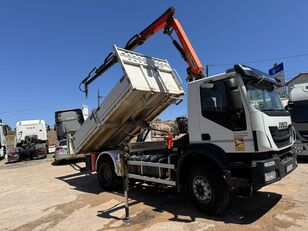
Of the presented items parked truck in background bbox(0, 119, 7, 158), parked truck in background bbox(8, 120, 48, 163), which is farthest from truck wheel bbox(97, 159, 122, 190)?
parked truck in background bbox(0, 119, 7, 158)

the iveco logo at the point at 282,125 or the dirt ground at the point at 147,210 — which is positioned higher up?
the iveco logo at the point at 282,125

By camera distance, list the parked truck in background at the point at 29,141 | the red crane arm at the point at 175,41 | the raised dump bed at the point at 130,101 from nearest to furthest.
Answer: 1. the raised dump bed at the point at 130,101
2. the red crane arm at the point at 175,41
3. the parked truck in background at the point at 29,141

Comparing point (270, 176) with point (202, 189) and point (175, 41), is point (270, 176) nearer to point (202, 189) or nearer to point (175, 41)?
point (202, 189)

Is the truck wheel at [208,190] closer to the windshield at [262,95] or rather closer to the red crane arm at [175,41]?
the windshield at [262,95]

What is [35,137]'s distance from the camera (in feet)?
82.3

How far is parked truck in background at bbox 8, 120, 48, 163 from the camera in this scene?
897 inches

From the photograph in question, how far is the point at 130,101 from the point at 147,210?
9.13 feet

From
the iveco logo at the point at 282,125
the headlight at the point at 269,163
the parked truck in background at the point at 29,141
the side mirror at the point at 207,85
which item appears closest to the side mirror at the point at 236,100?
the side mirror at the point at 207,85

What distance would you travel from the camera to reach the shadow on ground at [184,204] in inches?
238

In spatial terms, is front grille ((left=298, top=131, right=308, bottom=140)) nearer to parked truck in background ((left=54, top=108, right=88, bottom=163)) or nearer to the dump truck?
the dump truck

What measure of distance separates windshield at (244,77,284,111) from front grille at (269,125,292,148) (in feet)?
1.49

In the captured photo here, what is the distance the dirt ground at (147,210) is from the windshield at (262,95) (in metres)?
2.07

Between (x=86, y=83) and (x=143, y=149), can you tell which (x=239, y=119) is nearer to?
(x=143, y=149)

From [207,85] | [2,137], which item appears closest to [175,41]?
[207,85]
